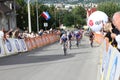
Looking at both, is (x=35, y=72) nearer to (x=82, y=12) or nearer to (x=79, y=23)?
(x=79, y=23)

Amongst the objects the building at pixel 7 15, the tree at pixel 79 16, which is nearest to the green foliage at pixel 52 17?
the tree at pixel 79 16

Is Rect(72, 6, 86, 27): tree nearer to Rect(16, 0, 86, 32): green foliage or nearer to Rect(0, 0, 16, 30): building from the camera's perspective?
Rect(16, 0, 86, 32): green foliage

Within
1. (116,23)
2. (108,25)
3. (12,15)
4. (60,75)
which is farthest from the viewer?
(12,15)

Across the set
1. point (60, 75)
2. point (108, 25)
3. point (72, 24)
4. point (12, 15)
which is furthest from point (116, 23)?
point (72, 24)

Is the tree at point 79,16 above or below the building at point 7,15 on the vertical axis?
below

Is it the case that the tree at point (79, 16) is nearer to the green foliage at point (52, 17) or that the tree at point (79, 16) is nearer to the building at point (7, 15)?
the green foliage at point (52, 17)

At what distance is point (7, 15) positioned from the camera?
69.2 metres

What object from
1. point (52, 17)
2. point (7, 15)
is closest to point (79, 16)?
point (52, 17)

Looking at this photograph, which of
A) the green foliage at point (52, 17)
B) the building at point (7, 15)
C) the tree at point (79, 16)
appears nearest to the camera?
the building at point (7, 15)

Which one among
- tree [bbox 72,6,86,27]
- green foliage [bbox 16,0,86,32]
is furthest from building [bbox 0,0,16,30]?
tree [bbox 72,6,86,27]

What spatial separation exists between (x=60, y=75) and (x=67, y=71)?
1379 mm

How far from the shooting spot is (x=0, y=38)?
2467cm

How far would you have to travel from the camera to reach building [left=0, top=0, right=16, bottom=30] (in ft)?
210

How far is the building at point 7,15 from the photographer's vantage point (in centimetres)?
6391
